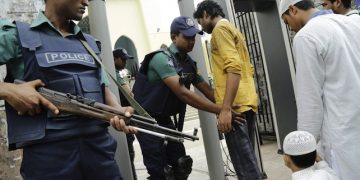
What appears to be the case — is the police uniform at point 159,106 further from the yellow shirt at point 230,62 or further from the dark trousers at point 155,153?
the yellow shirt at point 230,62

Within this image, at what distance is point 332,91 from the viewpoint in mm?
1863

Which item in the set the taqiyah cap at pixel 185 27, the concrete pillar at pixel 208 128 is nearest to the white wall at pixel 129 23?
the concrete pillar at pixel 208 128

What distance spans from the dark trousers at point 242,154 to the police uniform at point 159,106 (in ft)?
1.47

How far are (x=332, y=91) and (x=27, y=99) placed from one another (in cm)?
159

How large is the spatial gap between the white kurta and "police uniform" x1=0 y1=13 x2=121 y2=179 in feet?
3.82

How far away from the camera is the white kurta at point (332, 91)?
1.82 metres

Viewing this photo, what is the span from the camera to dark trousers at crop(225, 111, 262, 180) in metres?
2.40

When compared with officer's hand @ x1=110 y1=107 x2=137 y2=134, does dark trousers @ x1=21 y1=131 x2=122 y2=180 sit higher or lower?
lower

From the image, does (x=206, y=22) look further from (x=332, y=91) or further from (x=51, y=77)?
(x=51, y=77)

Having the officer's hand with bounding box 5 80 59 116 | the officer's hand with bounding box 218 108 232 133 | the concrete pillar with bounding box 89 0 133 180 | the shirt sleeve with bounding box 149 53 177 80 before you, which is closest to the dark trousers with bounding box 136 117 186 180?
the concrete pillar with bounding box 89 0 133 180

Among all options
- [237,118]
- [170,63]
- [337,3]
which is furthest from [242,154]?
[337,3]

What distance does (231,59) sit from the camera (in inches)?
95.0

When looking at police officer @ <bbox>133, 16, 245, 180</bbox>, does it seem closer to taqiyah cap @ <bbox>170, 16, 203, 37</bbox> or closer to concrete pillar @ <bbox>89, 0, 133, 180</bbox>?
taqiyah cap @ <bbox>170, 16, 203, 37</bbox>

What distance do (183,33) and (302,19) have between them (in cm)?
93
